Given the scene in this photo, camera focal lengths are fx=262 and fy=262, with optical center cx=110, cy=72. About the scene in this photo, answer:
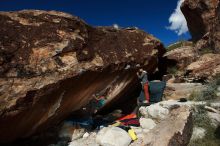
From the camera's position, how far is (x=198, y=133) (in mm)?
6816

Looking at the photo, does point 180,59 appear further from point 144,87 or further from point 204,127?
point 204,127

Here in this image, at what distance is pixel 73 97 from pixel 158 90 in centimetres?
402

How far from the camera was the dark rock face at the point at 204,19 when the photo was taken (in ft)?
49.9

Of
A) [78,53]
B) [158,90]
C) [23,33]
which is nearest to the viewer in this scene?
[23,33]

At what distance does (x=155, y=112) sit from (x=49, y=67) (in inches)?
149

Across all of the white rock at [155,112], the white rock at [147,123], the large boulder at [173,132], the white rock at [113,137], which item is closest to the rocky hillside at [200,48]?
the white rock at [155,112]

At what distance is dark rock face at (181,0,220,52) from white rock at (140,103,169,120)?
810cm

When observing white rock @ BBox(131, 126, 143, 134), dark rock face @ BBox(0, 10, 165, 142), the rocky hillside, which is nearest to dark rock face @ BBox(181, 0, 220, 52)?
the rocky hillside

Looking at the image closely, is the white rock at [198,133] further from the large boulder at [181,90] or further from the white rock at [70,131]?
the white rock at [70,131]

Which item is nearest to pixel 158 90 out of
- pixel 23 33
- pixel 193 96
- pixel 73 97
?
pixel 193 96

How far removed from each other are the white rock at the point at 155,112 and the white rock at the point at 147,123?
10.7 inches

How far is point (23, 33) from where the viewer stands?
612 centimetres

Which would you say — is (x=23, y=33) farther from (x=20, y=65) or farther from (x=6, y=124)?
(x=6, y=124)

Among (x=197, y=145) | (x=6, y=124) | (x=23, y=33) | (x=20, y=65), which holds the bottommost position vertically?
(x=197, y=145)
